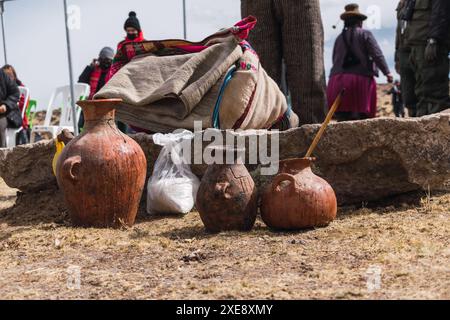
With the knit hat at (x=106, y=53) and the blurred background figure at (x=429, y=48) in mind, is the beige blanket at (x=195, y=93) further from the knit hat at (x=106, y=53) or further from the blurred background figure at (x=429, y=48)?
the knit hat at (x=106, y=53)

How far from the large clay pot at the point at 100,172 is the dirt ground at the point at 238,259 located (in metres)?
0.14

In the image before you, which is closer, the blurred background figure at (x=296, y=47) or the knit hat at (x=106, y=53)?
the blurred background figure at (x=296, y=47)

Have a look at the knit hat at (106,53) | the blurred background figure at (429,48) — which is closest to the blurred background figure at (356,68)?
the blurred background figure at (429,48)

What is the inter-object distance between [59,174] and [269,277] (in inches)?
61.5

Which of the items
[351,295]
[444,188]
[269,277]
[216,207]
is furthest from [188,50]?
[351,295]

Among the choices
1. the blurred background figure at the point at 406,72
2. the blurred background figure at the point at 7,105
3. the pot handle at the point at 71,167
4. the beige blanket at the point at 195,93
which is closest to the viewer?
the pot handle at the point at 71,167

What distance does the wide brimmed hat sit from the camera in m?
5.87

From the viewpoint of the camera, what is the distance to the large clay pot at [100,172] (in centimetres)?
344

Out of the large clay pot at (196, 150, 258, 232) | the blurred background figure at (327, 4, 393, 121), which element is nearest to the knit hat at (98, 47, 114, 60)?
the blurred background figure at (327, 4, 393, 121)

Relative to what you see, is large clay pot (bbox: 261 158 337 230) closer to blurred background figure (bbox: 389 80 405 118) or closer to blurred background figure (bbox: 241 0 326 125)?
blurred background figure (bbox: 241 0 326 125)

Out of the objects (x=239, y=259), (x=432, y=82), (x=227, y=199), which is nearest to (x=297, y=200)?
(x=227, y=199)

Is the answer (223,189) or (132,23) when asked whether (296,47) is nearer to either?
(223,189)
